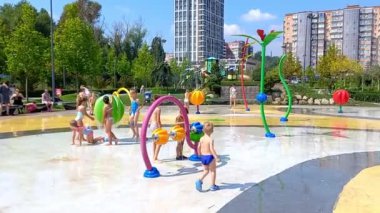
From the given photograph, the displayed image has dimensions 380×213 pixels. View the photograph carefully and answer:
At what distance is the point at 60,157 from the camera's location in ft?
35.2

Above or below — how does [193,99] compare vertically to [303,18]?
below

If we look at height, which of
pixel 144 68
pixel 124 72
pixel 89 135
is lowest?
pixel 89 135

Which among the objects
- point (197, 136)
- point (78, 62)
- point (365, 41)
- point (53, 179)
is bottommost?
point (53, 179)

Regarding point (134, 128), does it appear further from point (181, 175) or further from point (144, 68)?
point (144, 68)

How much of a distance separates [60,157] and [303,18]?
394 feet

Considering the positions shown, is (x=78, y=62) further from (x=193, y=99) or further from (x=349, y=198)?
(x=349, y=198)

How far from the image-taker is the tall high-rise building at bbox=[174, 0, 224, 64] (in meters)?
100

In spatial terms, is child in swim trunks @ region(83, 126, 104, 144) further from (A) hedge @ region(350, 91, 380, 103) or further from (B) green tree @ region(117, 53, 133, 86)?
(B) green tree @ region(117, 53, 133, 86)

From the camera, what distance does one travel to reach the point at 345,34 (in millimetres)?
116812

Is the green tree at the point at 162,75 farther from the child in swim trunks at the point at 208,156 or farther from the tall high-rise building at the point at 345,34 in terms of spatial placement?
the tall high-rise building at the point at 345,34

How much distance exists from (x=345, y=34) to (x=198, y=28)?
1697 inches

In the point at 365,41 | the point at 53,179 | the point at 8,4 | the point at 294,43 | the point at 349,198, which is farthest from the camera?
the point at 294,43

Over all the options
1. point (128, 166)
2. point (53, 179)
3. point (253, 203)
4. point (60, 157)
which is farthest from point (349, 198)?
point (60, 157)

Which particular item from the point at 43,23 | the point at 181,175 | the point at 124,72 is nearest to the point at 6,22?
the point at 43,23
